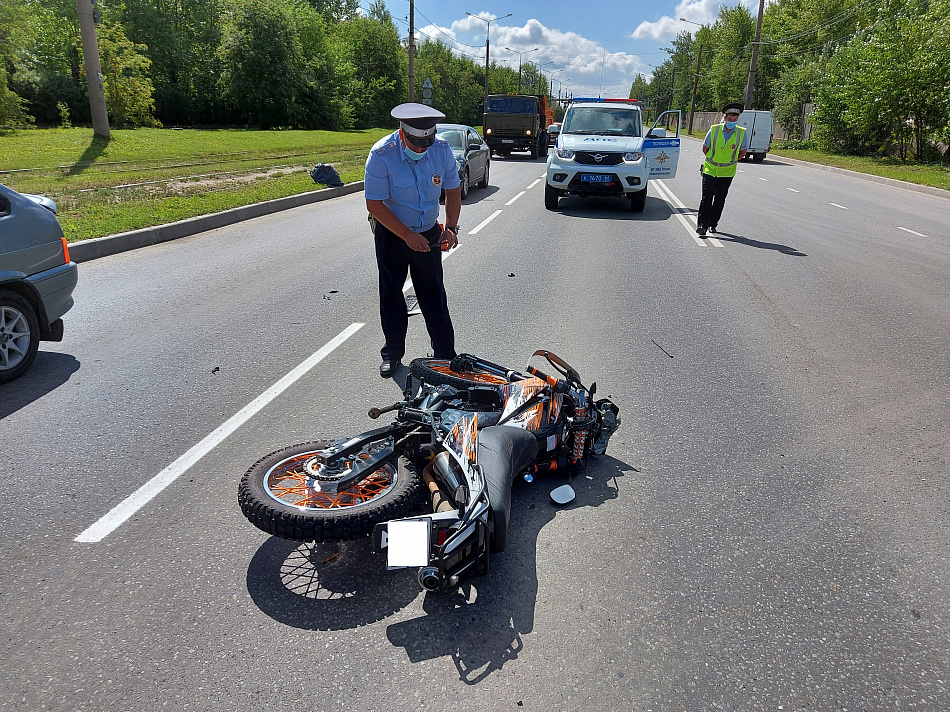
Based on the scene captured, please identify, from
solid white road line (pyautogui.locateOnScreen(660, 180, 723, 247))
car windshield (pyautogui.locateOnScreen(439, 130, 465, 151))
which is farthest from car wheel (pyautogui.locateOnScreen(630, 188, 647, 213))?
car windshield (pyautogui.locateOnScreen(439, 130, 465, 151))

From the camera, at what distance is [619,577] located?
2.95 meters

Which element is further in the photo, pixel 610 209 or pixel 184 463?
pixel 610 209

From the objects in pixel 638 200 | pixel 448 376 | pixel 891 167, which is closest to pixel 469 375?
pixel 448 376

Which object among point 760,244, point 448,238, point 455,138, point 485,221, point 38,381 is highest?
point 455,138

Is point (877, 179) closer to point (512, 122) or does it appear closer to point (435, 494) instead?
point (512, 122)

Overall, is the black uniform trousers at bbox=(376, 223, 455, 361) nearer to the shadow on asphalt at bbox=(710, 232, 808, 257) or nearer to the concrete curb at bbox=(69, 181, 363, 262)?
the concrete curb at bbox=(69, 181, 363, 262)

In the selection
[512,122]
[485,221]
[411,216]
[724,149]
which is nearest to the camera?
[411,216]

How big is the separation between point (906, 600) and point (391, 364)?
3524 millimetres

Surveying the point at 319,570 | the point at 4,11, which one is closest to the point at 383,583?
the point at 319,570

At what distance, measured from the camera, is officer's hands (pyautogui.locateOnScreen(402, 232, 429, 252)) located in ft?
15.9

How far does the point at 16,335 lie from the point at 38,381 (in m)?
0.39

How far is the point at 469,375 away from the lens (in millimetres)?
4133

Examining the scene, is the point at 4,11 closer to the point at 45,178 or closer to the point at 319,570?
the point at 45,178

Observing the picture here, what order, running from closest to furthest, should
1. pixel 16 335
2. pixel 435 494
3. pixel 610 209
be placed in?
pixel 435 494 → pixel 16 335 → pixel 610 209
